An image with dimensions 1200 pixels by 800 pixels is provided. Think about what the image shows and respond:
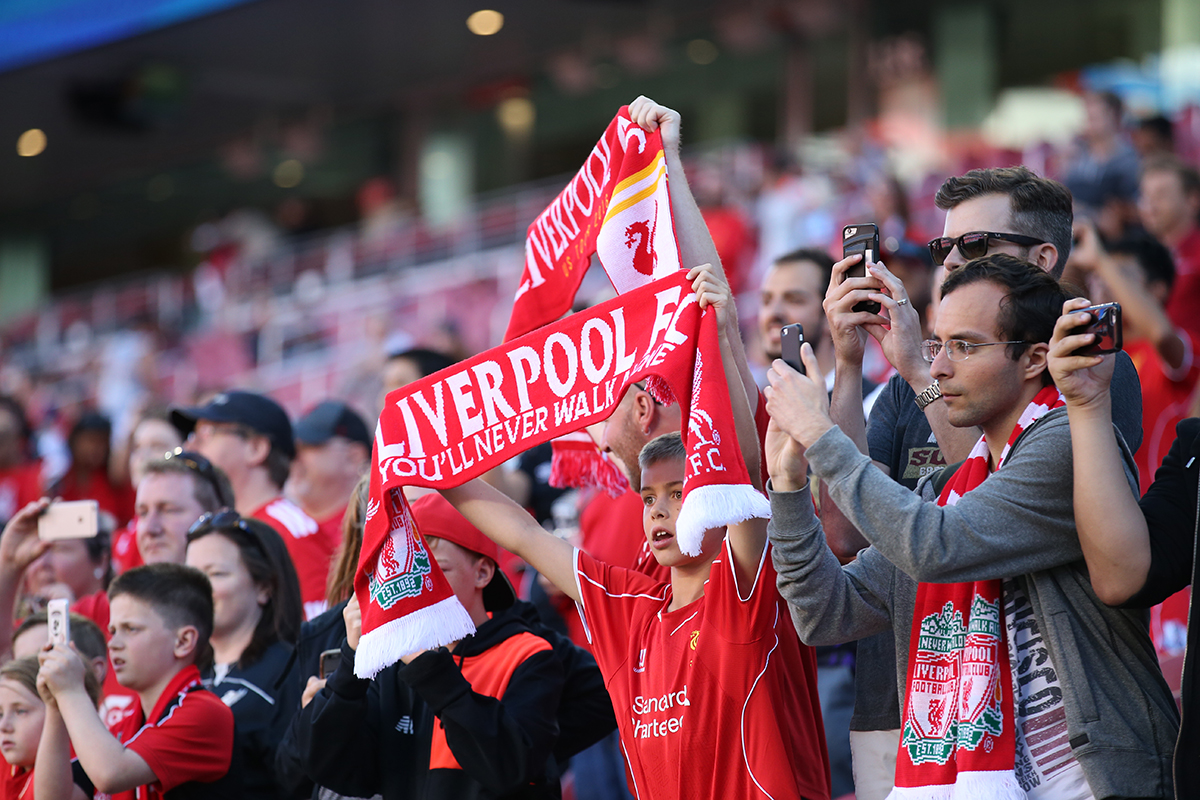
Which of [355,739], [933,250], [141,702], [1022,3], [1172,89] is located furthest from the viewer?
[1022,3]

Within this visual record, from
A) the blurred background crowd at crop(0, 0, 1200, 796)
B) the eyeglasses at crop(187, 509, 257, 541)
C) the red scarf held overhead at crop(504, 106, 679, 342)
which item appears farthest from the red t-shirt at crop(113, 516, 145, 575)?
the blurred background crowd at crop(0, 0, 1200, 796)

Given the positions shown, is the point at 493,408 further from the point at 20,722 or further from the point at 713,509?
the point at 20,722

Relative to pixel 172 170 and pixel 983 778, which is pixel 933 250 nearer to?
pixel 983 778

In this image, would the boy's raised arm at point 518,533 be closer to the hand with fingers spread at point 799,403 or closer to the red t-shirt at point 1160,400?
the hand with fingers spread at point 799,403

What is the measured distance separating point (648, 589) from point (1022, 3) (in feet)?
53.9

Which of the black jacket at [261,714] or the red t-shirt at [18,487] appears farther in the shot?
the red t-shirt at [18,487]

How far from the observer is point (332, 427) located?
532 centimetres

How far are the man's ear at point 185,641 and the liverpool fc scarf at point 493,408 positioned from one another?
1.00 metres

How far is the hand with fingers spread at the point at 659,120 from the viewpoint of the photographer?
130 inches

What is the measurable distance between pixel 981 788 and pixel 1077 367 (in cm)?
73

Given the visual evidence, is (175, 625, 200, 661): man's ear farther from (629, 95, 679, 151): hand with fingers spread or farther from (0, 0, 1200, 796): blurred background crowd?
(0, 0, 1200, 796): blurred background crowd

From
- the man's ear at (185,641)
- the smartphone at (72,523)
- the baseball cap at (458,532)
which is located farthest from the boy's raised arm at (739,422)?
the smartphone at (72,523)

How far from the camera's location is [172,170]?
77.2 feet

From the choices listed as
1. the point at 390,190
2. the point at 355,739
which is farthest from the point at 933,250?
the point at 390,190
